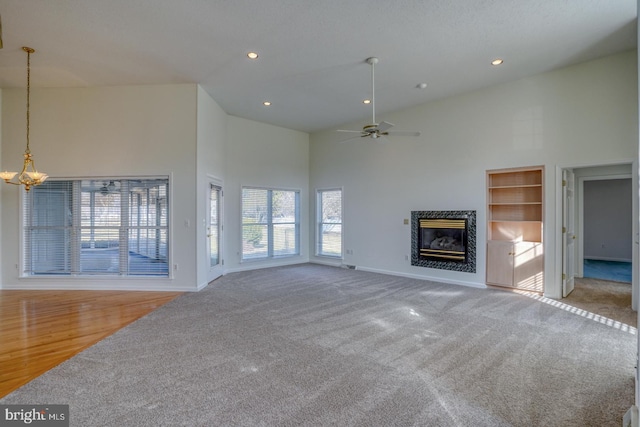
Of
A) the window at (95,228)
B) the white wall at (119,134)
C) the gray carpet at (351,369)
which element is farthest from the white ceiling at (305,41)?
the gray carpet at (351,369)

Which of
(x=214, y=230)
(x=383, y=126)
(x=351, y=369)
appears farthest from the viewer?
(x=214, y=230)

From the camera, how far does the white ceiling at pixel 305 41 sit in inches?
135

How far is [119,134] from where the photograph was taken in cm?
564

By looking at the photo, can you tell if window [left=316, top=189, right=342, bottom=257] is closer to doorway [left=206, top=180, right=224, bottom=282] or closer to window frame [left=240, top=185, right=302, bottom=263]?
window frame [left=240, top=185, right=302, bottom=263]

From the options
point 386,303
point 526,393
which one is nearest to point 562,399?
point 526,393

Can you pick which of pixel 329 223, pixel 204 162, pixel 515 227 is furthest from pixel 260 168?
pixel 515 227

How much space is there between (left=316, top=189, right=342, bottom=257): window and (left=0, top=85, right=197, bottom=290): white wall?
379 centimetres

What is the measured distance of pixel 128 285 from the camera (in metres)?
5.70

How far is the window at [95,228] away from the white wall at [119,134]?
0.29 m

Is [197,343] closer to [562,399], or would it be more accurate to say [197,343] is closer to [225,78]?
[562,399]

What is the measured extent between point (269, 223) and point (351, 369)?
18.6ft

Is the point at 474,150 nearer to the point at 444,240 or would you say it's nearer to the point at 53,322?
the point at 444,240

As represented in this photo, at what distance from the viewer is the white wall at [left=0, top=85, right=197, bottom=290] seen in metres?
5.61

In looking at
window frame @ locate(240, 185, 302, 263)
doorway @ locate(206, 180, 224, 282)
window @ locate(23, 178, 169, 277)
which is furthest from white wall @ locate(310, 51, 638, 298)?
window @ locate(23, 178, 169, 277)
